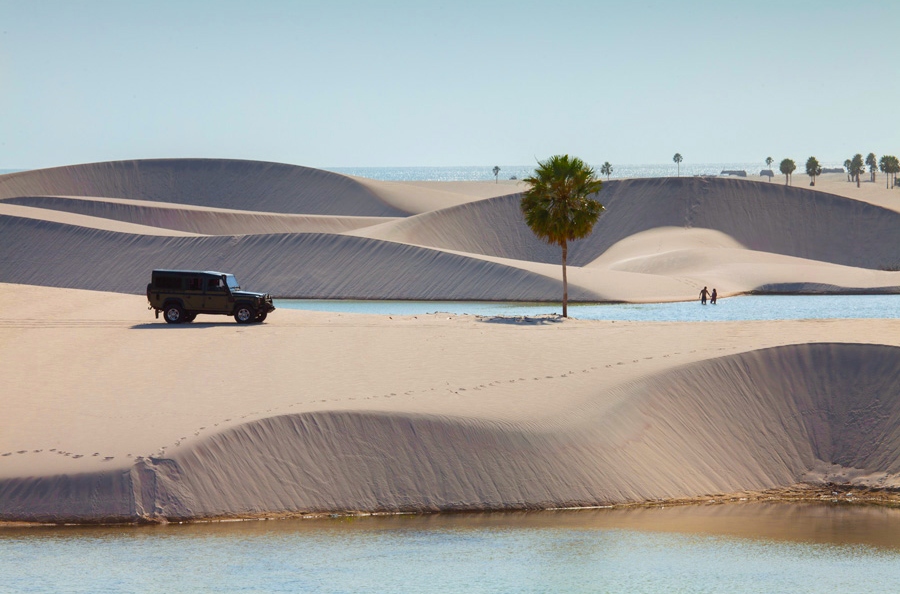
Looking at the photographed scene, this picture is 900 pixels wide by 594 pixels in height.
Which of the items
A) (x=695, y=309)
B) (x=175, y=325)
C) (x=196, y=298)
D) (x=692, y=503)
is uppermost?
(x=196, y=298)

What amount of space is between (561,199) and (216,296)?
14.5m

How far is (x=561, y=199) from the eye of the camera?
43.2 m

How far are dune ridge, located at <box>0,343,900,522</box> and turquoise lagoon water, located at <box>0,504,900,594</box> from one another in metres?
0.70

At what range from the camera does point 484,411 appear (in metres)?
25.6

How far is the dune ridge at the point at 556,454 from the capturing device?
72.7 feet

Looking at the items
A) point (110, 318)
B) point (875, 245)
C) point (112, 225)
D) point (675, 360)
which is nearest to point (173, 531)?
point (675, 360)

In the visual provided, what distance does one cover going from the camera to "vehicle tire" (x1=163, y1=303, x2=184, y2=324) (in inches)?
1431

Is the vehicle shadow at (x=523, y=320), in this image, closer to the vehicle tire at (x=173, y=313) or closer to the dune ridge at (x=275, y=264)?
the vehicle tire at (x=173, y=313)

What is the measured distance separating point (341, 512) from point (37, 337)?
14.8m

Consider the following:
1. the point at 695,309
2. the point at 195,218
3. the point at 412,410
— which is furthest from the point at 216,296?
the point at 195,218

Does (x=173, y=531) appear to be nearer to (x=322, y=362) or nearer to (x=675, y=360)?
(x=322, y=362)

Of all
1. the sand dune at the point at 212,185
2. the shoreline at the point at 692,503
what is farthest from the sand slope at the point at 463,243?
the shoreline at the point at 692,503

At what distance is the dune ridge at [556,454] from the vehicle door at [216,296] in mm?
12905

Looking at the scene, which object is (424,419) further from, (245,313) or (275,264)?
(275,264)
